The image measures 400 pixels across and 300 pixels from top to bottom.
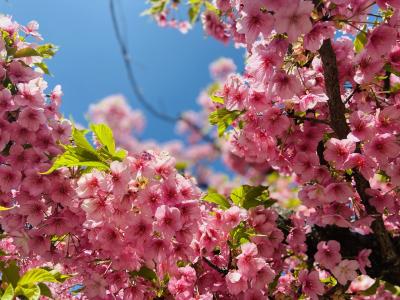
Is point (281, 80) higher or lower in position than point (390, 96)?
lower

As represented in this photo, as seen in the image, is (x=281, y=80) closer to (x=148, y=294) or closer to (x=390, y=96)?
(x=390, y=96)

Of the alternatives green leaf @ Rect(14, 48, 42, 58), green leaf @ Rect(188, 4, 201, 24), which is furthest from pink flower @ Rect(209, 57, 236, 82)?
green leaf @ Rect(14, 48, 42, 58)

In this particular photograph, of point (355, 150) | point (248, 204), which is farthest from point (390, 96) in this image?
point (248, 204)

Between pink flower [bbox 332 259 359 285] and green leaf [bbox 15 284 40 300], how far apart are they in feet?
5.63

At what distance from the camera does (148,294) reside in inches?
112

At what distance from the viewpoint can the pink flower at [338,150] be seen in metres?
2.65

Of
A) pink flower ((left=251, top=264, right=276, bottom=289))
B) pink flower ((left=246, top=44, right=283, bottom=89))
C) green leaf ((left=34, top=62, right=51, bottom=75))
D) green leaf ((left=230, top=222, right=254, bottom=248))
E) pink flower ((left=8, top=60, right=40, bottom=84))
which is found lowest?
pink flower ((left=251, top=264, right=276, bottom=289))

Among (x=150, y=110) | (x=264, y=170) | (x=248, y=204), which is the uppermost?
(x=264, y=170)

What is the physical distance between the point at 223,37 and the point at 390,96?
311 cm

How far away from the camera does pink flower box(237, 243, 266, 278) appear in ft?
8.78

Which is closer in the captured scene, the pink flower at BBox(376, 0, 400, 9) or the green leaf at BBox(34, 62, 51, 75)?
the pink flower at BBox(376, 0, 400, 9)

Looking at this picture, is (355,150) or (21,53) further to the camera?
(21,53)

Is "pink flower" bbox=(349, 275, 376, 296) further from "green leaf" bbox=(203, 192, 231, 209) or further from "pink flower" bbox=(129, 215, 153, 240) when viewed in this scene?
"pink flower" bbox=(129, 215, 153, 240)

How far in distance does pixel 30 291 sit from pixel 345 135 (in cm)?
195
